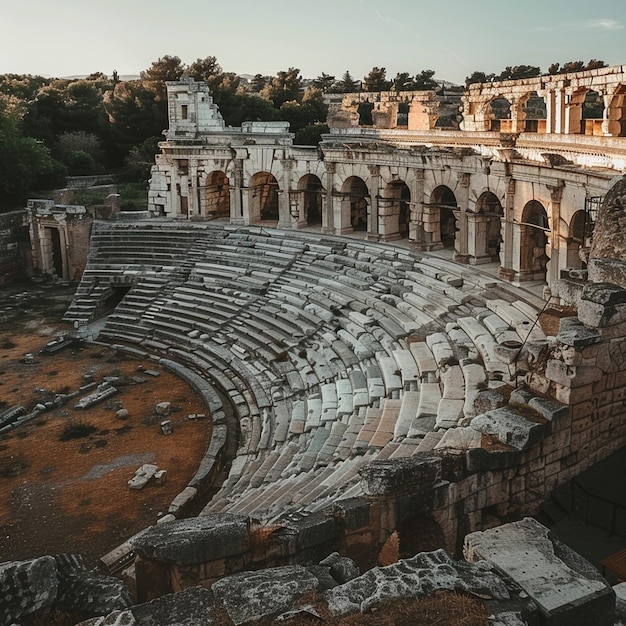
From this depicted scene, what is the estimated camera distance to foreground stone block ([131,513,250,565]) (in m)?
6.91

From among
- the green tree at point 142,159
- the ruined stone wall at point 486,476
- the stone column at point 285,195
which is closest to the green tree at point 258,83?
the green tree at point 142,159

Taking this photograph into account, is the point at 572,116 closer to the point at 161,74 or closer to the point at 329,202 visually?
the point at 329,202

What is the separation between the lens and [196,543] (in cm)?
693

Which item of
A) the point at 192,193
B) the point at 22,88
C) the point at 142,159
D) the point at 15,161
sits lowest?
the point at 192,193

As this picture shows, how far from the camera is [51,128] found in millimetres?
42375

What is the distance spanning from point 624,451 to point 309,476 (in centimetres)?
480

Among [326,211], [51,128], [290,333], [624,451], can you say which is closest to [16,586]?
[624,451]

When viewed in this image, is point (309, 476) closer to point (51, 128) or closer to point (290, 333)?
point (290, 333)

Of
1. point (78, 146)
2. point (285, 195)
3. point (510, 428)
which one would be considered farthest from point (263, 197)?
point (510, 428)

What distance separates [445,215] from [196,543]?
20.6 metres

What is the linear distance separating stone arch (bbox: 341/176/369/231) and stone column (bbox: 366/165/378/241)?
1.20 ft

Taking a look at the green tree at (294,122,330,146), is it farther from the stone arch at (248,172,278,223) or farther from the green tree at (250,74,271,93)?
the green tree at (250,74,271,93)

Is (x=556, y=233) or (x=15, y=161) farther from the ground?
(x=15, y=161)

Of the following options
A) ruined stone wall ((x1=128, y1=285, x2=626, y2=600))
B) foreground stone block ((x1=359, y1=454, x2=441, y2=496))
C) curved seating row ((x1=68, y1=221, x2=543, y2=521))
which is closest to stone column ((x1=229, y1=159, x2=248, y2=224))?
curved seating row ((x1=68, y1=221, x2=543, y2=521))
